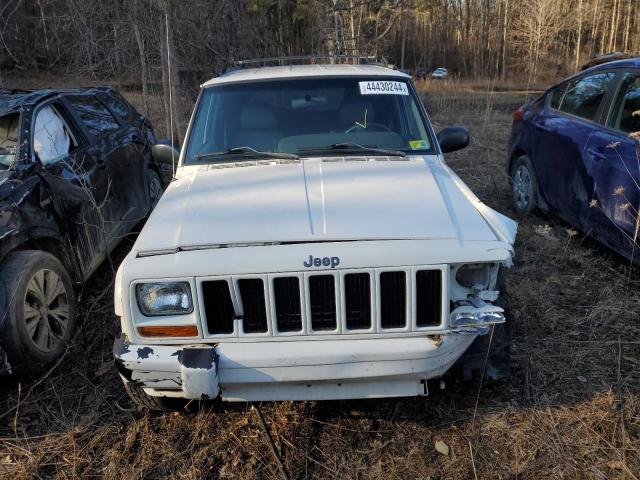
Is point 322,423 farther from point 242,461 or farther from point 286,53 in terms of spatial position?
point 286,53

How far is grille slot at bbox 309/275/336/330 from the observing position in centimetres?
249

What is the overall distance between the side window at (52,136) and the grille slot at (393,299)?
9.76 feet

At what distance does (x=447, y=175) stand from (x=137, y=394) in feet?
7.33

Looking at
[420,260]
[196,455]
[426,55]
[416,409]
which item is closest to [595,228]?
[416,409]

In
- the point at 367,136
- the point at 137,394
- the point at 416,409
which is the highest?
the point at 367,136

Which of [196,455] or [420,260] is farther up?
[420,260]

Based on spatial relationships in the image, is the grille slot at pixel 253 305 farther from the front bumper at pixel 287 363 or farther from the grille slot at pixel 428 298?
the grille slot at pixel 428 298

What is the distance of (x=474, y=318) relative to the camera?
255 centimetres

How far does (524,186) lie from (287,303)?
4608 millimetres

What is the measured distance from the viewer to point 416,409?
312 cm

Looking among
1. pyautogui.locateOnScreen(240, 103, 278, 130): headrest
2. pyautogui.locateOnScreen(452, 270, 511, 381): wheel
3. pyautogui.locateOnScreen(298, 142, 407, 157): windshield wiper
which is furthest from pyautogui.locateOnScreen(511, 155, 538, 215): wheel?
pyautogui.locateOnScreen(452, 270, 511, 381): wheel

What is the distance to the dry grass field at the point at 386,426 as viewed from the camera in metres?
2.70

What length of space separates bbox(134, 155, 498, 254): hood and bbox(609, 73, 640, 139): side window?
206 centimetres

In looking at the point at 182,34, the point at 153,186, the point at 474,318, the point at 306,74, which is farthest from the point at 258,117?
the point at 182,34
